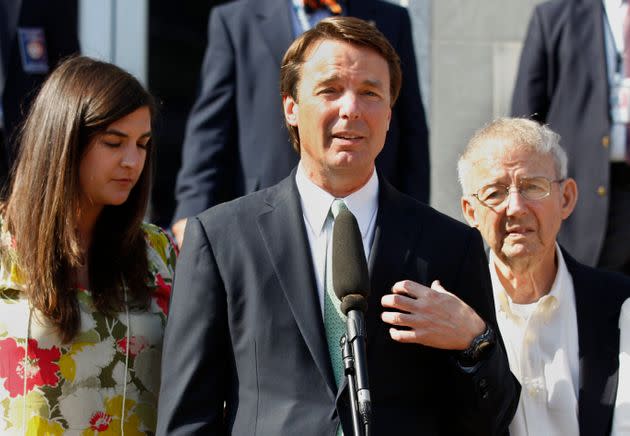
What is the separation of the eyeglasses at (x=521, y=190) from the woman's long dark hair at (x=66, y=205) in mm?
1161

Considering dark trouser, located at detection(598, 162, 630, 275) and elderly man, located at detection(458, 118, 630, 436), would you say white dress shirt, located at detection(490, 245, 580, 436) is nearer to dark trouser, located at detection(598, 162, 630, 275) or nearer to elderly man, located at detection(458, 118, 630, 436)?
elderly man, located at detection(458, 118, 630, 436)

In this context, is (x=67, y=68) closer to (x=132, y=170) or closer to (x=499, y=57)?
(x=132, y=170)

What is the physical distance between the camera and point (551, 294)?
4.15m

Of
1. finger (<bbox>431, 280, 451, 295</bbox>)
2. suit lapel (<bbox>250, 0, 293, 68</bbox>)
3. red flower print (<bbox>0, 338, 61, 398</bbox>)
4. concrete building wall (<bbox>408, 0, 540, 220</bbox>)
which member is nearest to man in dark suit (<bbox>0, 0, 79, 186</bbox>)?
suit lapel (<bbox>250, 0, 293, 68</bbox>)

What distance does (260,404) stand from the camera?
326 cm

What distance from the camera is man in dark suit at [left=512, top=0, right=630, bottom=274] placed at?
5.64m

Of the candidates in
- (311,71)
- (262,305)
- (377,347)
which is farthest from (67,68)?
(377,347)

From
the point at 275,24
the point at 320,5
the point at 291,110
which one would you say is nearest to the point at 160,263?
the point at 291,110

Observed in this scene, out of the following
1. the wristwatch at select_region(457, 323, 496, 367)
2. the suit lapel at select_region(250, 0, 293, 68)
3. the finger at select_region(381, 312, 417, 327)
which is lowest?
the wristwatch at select_region(457, 323, 496, 367)

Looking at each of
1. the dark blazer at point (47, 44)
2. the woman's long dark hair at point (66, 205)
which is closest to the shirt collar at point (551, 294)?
the woman's long dark hair at point (66, 205)

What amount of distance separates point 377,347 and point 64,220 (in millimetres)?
1093

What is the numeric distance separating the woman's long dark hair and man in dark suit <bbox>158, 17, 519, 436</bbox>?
49cm

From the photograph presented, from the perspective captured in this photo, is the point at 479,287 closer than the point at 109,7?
Yes

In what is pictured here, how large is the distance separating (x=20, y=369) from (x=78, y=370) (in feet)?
0.54
